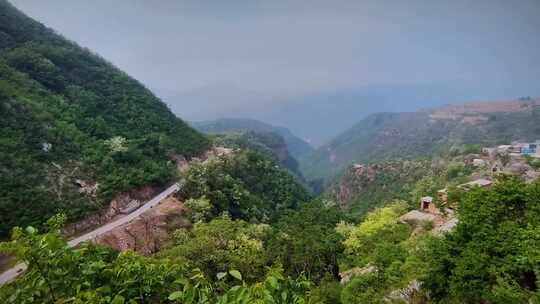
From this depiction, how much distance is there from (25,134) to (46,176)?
519 cm

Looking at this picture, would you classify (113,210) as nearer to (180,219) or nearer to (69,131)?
(180,219)

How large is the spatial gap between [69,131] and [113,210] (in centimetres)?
1077

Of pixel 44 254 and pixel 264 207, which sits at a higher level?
pixel 44 254

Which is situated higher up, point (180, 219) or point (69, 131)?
point (69, 131)

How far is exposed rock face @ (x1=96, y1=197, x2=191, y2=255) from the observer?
24.5 meters

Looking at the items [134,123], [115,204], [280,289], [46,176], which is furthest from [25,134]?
[280,289]

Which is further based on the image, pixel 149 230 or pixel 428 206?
pixel 428 206

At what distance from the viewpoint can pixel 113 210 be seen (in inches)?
1118

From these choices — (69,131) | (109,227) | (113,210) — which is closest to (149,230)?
(109,227)

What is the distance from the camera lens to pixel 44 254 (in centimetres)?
312

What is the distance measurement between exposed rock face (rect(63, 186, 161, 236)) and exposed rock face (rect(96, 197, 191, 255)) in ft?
8.08

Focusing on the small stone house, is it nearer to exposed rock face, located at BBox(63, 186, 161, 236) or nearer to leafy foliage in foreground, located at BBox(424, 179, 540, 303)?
leafy foliage in foreground, located at BBox(424, 179, 540, 303)

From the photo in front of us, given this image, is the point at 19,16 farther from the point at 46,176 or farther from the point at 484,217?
the point at 484,217

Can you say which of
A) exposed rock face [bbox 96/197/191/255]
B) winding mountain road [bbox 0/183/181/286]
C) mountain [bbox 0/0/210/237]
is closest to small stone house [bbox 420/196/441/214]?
exposed rock face [bbox 96/197/191/255]
